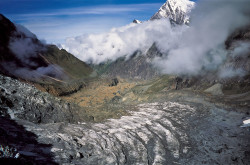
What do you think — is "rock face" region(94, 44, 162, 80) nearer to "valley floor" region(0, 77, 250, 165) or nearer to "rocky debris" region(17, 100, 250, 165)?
"valley floor" region(0, 77, 250, 165)

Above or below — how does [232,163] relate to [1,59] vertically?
below

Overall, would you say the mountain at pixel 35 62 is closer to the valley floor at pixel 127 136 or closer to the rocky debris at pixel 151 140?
the valley floor at pixel 127 136

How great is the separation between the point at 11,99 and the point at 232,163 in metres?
25.1

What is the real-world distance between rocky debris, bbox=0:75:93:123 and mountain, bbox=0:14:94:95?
25882mm

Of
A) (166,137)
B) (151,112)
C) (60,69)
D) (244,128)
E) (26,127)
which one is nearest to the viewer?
(26,127)

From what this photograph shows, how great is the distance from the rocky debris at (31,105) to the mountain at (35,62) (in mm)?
25882

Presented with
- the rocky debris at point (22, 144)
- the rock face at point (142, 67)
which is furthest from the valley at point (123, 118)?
the rock face at point (142, 67)

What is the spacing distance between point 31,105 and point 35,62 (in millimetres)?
46617

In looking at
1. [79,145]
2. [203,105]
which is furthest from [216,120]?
[79,145]

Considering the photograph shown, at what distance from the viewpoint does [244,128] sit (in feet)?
94.3

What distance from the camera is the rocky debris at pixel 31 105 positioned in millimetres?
20986

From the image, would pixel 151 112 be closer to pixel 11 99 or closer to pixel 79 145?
pixel 79 145

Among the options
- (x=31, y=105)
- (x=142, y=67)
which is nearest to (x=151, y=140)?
(x=31, y=105)

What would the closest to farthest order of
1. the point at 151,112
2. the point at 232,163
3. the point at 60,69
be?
the point at 232,163 < the point at 151,112 < the point at 60,69
